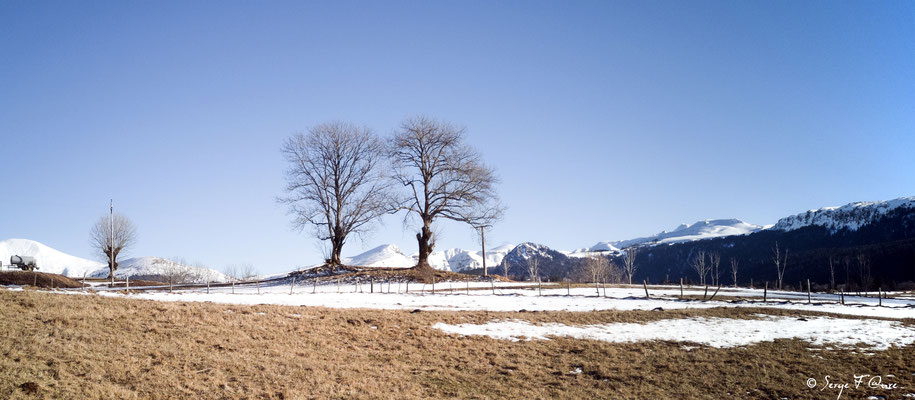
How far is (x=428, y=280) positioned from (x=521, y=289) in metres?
8.19

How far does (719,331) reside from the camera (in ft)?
65.9

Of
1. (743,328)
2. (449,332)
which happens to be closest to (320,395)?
(449,332)

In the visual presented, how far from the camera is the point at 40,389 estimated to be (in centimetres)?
800

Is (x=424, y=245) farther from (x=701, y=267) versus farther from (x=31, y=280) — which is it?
(x=701, y=267)

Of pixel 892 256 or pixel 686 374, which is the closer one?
pixel 686 374

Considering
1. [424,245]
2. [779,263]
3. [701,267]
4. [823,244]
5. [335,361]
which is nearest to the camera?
[335,361]

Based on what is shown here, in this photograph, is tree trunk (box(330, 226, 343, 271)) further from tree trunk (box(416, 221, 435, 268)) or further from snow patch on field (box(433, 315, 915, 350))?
snow patch on field (box(433, 315, 915, 350))

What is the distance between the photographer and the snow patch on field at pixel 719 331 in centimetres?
1802

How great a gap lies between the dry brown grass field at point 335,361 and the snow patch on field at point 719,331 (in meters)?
0.88

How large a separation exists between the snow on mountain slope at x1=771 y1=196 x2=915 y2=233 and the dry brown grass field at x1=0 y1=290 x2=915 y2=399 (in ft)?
504

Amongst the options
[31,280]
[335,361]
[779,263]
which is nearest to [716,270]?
[779,263]

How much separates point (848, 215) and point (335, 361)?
17782 cm

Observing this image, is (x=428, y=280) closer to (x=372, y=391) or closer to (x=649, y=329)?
(x=649, y=329)

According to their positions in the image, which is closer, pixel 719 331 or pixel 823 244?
pixel 719 331
